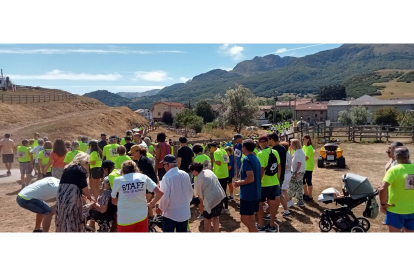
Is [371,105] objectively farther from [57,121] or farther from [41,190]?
[41,190]

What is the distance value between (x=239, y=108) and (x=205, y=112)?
3280 cm

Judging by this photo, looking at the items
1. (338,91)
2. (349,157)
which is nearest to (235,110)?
(349,157)

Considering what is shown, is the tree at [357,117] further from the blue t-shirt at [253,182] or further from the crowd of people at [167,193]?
the blue t-shirt at [253,182]

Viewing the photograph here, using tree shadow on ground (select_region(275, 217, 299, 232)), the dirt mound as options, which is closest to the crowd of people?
tree shadow on ground (select_region(275, 217, 299, 232))

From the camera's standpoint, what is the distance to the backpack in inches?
200

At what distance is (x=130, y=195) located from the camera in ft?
12.2

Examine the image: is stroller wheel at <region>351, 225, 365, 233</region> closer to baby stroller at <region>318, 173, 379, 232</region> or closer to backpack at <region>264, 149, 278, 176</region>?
baby stroller at <region>318, 173, 379, 232</region>

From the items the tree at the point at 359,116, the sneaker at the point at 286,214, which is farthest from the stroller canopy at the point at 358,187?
the tree at the point at 359,116

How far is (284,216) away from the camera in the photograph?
6.11 metres

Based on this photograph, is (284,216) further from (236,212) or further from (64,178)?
(64,178)

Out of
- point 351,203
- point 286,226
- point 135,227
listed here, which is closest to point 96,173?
point 135,227

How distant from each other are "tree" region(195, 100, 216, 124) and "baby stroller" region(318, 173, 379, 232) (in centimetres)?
6426

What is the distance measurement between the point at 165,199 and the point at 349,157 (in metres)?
12.4

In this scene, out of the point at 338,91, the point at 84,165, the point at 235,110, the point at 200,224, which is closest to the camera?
the point at 84,165
